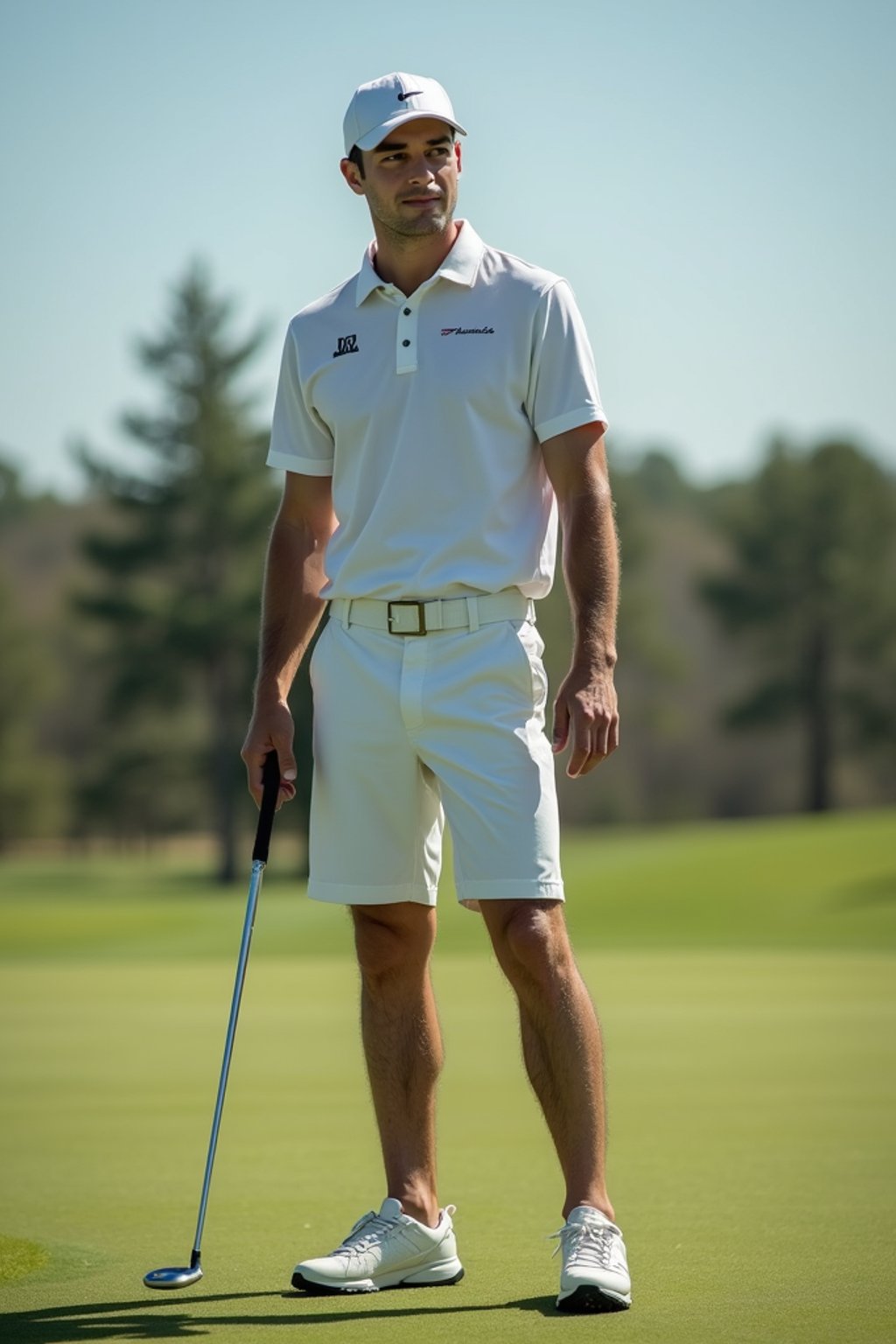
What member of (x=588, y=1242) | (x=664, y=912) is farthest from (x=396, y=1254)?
(x=664, y=912)

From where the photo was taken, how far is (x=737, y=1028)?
7328mm

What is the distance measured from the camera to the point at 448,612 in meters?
3.22

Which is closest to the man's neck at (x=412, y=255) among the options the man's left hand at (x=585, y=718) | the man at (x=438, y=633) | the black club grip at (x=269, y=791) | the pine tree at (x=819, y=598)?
the man at (x=438, y=633)

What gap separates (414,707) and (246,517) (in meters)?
33.1

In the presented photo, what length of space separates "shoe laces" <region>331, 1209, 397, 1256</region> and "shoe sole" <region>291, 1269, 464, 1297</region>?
60 mm

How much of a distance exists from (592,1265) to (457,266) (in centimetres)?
159

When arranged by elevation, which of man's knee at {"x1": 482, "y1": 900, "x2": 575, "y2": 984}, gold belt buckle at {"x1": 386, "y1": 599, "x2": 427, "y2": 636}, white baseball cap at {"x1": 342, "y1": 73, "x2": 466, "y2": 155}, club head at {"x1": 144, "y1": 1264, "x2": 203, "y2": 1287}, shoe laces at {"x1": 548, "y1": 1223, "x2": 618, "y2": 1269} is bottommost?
club head at {"x1": 144, "y1": 1264, "x2": 203, "y2": 1287}

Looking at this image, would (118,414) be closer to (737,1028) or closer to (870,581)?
(870,581)

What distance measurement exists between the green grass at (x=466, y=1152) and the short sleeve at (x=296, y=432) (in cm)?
136

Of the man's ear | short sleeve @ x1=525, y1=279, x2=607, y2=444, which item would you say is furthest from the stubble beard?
short sleeve @ x1=525, y1=279, x2=607, y2=444

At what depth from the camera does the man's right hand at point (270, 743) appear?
3.47 meters

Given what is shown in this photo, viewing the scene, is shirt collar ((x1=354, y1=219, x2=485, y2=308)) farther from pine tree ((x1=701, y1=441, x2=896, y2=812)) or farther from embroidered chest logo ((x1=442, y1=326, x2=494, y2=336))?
pine tree ((x1=701, y1=441, x2=896, y2=812))

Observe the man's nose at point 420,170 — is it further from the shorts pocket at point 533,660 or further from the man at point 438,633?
the shorts pocket at point 533,660

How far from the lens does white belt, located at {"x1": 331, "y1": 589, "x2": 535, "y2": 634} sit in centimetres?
322
